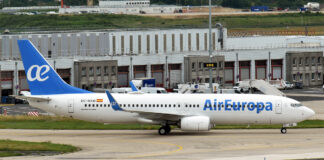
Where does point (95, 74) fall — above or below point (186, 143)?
below

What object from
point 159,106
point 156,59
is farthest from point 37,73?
point 156,59

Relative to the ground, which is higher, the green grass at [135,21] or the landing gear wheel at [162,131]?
the green grass at [135,21]

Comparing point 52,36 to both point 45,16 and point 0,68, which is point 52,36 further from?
point 45,16

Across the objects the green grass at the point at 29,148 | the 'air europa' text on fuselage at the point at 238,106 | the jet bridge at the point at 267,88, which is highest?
the 'air europa' text on fuselage at the point at 238,106

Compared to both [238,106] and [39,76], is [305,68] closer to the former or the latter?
[238,106]

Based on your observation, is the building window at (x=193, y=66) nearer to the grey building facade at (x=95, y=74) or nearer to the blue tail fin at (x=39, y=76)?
the grey building facade at (x=95, y=74)

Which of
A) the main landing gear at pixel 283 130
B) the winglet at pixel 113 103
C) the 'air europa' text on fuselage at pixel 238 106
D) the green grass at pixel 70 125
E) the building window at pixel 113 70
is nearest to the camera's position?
the winglet at pixel 113 103

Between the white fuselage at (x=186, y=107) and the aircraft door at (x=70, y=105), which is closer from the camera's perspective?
the white fuselage at (x=186, y=107)

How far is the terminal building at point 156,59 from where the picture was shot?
107369mm

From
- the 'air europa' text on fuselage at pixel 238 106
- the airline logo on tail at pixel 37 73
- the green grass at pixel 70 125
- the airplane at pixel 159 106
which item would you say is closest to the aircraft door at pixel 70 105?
the airplane at pixel 159 106

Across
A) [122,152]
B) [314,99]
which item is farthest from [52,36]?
[122,152]

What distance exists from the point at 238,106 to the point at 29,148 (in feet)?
59.8

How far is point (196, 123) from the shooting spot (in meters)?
60.9

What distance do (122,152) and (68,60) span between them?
55243 mm
